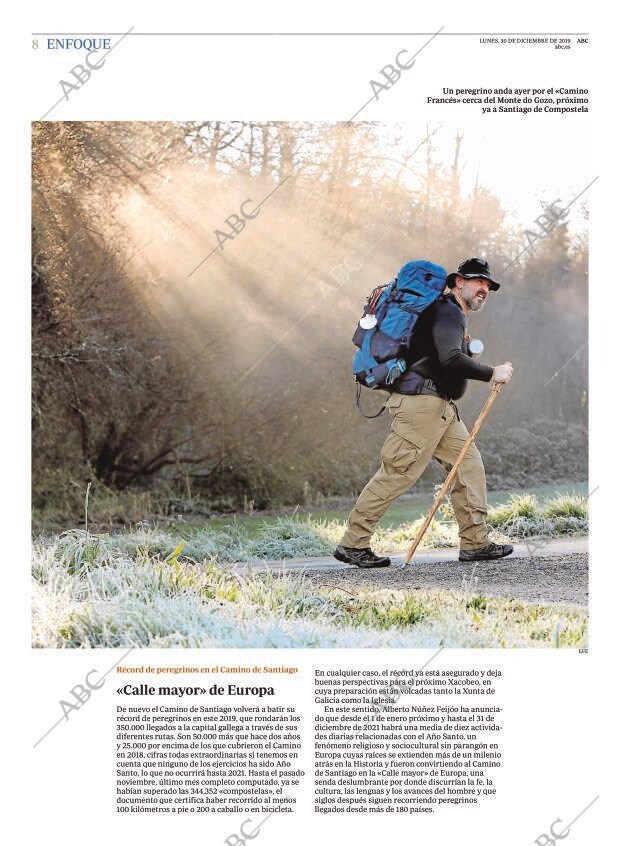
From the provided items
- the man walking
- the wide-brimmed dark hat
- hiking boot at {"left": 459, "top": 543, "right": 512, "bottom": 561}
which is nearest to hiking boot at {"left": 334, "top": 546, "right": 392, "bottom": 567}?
the man walking

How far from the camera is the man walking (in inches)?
225

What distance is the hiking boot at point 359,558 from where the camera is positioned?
6207 mm

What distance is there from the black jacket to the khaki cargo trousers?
0.12 m

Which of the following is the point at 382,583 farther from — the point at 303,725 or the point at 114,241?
the point at 114,241

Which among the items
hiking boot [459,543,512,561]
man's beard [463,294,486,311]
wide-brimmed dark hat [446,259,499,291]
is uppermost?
wide-brimmed dark hat [446,259,499,291]

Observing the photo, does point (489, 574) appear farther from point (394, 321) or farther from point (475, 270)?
point (475, 270)

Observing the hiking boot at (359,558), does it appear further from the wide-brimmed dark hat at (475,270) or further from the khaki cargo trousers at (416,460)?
the wide-brimmed dark hat at (475,270)

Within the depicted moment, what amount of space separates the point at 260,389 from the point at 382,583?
5.58 meters

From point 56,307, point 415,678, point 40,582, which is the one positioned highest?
point 56,307

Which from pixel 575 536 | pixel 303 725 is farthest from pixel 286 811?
pixel 575 536

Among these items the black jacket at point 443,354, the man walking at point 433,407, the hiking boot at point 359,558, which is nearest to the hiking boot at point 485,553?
the man walking at point 433,407

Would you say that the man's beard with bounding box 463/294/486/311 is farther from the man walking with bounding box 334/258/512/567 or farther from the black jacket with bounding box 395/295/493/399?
the black jacket with bounding box 395/295/493/399

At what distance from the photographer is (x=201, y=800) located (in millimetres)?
4473

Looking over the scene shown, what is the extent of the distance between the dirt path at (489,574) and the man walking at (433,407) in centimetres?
23
